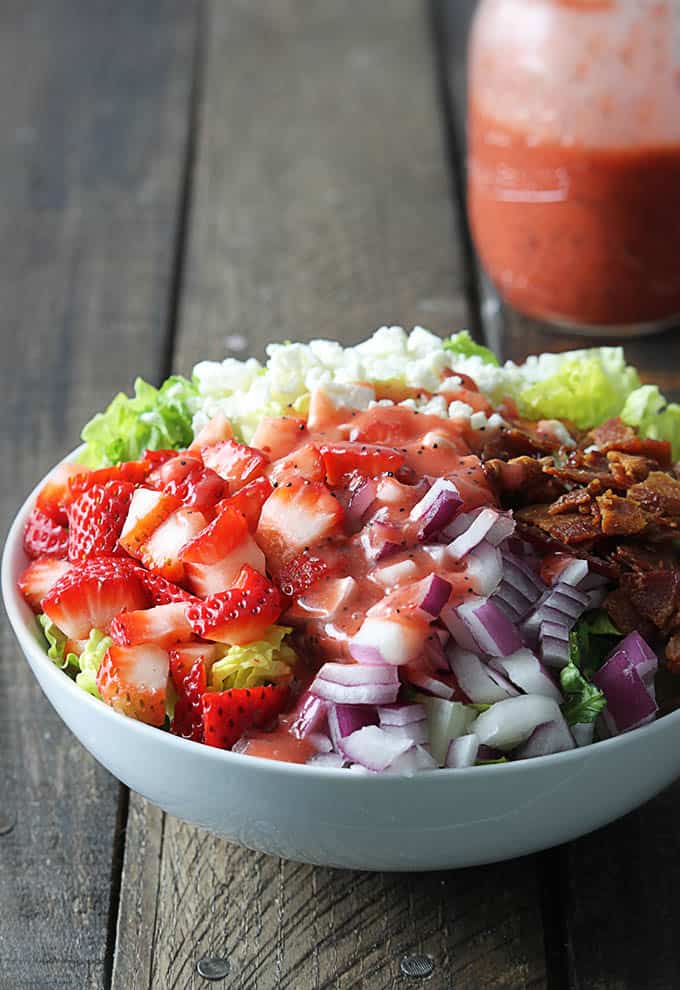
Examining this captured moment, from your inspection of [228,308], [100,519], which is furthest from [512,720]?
[228,308]

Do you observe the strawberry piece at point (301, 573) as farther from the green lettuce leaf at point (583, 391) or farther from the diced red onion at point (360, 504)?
the green lettuce leaf at point (583, 391)

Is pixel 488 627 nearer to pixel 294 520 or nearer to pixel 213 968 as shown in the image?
pixel 294 520

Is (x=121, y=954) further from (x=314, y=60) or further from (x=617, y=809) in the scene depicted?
(x=314, y=60)

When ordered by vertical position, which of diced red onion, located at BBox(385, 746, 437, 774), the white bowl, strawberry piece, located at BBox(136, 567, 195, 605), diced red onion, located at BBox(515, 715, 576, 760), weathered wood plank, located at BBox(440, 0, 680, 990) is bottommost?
weathered wood plank, located at BBox(440, 0, 680, 990)

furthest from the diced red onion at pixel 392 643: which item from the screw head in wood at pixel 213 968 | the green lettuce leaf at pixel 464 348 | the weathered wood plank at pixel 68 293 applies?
the green lettuce leaf at pixel 464 348

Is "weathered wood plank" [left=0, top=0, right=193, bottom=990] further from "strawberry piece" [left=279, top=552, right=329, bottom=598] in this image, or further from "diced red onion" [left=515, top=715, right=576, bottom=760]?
"diced red onion" [left=515, top=715, right=576, bottom=760]

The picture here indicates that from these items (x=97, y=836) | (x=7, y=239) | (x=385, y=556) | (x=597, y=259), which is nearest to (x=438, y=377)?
(x=385, y=556)

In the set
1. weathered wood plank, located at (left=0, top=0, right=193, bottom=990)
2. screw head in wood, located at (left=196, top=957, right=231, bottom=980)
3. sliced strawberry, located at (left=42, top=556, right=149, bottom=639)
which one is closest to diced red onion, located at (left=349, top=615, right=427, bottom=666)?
sliced strawberry, located at (left=42, top=556, right=149, bottom=639)
